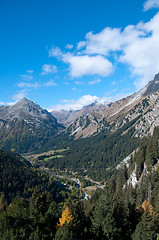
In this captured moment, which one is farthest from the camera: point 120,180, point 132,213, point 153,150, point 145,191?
point 120,180

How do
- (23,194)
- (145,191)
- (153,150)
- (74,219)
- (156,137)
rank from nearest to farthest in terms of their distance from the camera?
(74,219) < (145,191) < (153,150) < (156,137) < (23,194)

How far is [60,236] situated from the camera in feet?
90.5

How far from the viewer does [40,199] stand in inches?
1655

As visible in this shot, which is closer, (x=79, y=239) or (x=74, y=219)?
(x=79, y=239)

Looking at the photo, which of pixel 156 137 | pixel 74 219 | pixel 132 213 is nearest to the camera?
pixel 74 219

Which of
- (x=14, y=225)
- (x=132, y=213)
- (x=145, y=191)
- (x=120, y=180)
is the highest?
(x=14, y=225)

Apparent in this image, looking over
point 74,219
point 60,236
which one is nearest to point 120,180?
point 74,219

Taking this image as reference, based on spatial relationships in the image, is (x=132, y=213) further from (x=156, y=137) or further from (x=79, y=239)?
(x=156, y=137)

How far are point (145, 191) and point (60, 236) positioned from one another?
61540 millimetres

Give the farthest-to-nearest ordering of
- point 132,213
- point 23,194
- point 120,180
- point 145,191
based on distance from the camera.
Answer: point 23,194 < point 120,180 < point 145,191 < point 132,213

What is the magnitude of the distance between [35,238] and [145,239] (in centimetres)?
2428

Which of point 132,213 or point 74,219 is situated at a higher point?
point 74,219

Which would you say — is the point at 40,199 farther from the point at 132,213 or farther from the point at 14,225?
the point at 132,213

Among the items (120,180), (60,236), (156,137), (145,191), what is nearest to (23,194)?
(120,180)
